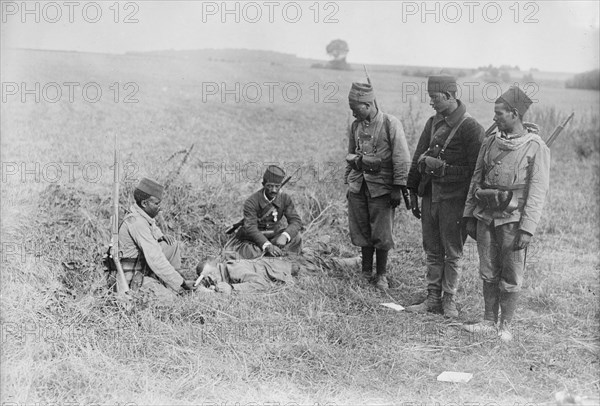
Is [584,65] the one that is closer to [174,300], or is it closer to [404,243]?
[404,243]

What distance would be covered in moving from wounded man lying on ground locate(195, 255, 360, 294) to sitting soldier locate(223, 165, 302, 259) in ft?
0.95

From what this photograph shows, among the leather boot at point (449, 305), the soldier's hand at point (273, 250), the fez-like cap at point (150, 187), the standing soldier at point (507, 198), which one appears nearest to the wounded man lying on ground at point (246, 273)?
the soldier's hand at point (273, 250)

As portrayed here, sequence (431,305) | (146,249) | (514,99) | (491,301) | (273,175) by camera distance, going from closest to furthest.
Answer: (514,99)
(491,301)
(146,249)
(431,305)
(273,175)

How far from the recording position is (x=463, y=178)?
5.44 metres

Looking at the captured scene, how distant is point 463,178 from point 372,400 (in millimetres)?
2316

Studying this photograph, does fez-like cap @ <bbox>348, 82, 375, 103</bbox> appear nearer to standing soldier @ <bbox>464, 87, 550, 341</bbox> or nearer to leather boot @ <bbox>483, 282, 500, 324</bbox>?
standing soldier @ <bbox>464, 87, 550, 341</bbox>

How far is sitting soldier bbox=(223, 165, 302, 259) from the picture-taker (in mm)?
6684

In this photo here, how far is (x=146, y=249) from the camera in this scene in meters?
5.44

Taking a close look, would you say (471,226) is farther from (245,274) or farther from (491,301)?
(245,274)

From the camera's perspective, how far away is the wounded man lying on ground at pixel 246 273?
586cm

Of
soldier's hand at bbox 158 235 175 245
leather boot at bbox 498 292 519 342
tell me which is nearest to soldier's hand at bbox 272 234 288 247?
soldier's hand at bbox 158 235 175 245

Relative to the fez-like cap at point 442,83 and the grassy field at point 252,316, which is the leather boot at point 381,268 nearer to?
the grassy field at point 252,316

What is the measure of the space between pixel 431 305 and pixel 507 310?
90 cm

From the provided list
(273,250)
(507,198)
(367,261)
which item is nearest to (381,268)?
(367,261)
